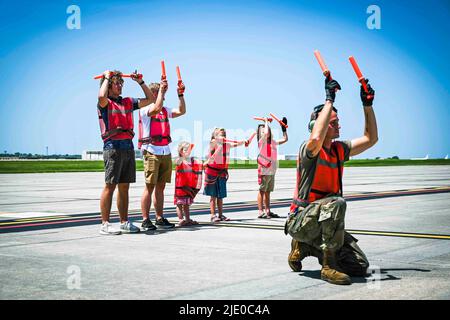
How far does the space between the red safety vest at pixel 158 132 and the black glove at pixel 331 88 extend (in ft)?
14.5

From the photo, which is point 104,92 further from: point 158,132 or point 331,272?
point 331,272

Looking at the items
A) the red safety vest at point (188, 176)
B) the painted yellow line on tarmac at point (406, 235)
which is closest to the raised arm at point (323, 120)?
the painted yellow line on tarmac at point (406, 235)

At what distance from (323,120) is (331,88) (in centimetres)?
29

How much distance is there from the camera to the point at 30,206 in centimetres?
1314

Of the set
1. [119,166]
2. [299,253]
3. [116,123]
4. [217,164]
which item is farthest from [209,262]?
[217,164]

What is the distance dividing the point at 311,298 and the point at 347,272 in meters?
1.02

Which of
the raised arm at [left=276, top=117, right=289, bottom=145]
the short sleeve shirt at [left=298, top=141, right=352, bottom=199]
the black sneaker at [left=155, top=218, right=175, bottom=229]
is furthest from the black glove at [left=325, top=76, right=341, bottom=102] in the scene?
the raised arm at [left=276, top=117, right=289, bottom=145]

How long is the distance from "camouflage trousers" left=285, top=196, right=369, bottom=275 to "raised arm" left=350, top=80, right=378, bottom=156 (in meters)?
0.57

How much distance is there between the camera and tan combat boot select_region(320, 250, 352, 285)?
528 cm

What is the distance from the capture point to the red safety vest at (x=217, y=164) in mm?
10625

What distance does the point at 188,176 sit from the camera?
33.3ft

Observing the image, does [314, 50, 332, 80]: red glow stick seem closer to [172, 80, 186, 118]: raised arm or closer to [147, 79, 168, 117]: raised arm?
[147, 79, 168, 117]: raised arm
